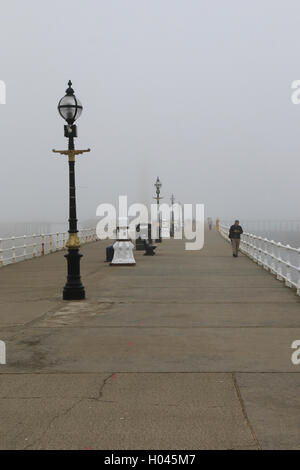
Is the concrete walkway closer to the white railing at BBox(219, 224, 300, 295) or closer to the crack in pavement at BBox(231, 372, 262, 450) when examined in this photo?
the crack in pavement at BBox(231, 372, 262, 450)

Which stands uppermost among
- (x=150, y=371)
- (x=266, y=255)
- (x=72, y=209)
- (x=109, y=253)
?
(x=72, y=209)

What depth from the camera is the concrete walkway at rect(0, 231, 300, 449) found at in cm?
479

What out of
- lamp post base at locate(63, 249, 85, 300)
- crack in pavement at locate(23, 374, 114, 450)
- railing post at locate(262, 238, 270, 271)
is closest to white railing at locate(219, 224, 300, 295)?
railing post at locate(262, 238, 270, 271)

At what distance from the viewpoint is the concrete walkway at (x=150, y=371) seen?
4.79m

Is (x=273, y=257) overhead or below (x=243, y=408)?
overhead

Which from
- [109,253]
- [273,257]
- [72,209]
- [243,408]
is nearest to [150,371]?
[243,408]

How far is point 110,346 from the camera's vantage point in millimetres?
8133

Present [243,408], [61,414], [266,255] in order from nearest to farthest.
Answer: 1. [61,414]
2. [243,408]
3. [266,255]

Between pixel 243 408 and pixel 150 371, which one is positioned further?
pixel 150 371

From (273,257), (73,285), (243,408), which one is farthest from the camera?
(273,257)

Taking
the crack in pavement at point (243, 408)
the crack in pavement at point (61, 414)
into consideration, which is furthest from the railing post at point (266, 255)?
the crack in pavement at point (61, 414)

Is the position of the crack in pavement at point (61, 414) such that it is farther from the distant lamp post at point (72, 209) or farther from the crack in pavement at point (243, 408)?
the distant lamp post at point (72, 209)

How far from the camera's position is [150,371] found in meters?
6.77

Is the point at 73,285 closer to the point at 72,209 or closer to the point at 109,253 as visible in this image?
the point at 72,209
